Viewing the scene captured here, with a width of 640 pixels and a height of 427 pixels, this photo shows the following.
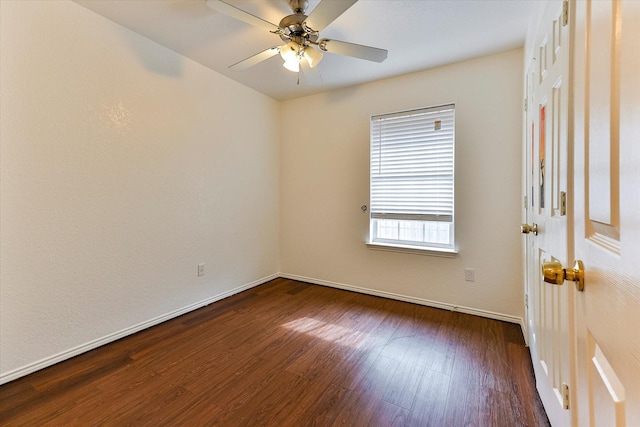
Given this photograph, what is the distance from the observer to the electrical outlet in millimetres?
2612

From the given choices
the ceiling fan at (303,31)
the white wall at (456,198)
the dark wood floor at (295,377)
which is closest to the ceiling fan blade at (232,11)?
the ceiling fan at (303,31)

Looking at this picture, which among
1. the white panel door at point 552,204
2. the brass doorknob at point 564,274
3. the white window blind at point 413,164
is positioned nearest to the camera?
the brass doorknob at point 564,274

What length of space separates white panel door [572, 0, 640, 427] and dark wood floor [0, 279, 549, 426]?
1.02m

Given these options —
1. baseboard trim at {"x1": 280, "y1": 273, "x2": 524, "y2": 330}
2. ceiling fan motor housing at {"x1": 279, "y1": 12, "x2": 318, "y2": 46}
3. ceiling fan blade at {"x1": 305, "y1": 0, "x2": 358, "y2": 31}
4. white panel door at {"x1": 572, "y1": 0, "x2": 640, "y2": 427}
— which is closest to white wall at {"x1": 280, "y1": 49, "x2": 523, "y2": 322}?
baseboard trim at {"x1": 280, "y1": 273, "x2": 524, "y2": 330}

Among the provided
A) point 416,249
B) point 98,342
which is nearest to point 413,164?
point 416,249

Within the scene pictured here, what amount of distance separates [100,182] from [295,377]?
2026mm

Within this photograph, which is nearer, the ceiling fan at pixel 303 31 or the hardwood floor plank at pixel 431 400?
the hardwood floor plank at pixel 431 400

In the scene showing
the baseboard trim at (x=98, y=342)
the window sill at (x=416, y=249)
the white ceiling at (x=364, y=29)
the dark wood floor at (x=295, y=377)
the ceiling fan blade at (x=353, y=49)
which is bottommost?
the dark wood floor at (x=295, y=377)

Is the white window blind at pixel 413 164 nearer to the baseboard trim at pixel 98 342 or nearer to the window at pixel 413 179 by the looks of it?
the window at pixel 413 179

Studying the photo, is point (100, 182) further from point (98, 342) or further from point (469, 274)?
point (469, 274)

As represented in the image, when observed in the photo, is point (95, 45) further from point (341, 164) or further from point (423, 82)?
point (423, 82)

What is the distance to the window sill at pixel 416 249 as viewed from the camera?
2.70 metres

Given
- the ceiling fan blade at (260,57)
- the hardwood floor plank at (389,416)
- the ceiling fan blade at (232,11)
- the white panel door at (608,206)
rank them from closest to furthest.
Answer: the white panel door at (608,206)
the hardwood floor plank at (389,416)
the ceiling fan blade at (232,11)
the ceiling fan blade at (260,57)

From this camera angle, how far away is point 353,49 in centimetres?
187
